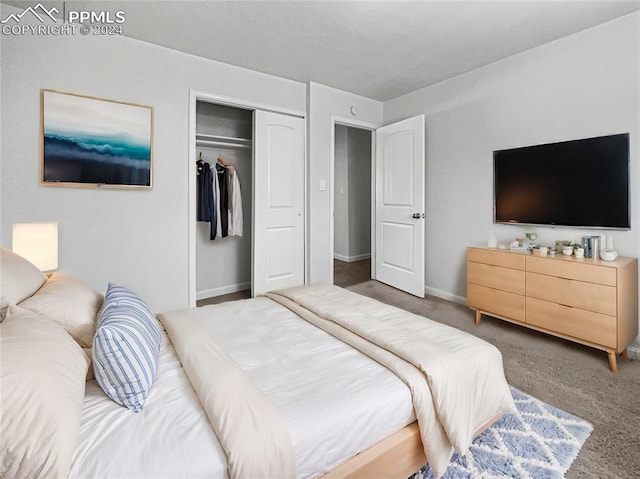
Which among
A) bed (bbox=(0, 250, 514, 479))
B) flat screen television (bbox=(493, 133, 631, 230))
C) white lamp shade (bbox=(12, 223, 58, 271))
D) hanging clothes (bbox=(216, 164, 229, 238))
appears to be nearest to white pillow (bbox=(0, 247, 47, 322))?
bed (bbox=(0, 250, 514, 479))

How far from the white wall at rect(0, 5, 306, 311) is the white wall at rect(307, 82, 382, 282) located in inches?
30.5

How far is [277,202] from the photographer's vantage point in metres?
3.83

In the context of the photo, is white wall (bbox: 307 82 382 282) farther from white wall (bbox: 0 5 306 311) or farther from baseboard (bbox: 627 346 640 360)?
baseboard (bbox: 627 346 640 360)

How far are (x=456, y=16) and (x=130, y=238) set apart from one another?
3.14 m

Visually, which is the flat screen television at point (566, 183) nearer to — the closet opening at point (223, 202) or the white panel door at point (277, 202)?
the white panel door at point (277, 202)

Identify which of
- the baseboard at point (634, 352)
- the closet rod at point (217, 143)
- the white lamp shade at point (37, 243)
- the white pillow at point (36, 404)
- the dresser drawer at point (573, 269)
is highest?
the closet rod at point (217, 143)

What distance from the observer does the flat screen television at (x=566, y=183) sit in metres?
2.53

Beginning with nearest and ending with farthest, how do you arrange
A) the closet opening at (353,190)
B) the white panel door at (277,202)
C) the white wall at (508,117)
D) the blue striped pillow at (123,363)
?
the blue striped pillow at (123,363), the white wall at (508,117), the white panel door at (277,202), the closet opening at (353,190)

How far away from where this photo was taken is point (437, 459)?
125 centimetres

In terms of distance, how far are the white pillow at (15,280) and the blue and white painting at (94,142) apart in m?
1.41

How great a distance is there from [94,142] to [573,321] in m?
3.89

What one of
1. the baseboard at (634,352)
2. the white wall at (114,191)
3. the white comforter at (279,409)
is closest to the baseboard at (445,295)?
the baseboard at (634,352)

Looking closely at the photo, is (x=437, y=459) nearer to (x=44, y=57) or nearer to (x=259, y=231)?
(x=259, y=231)

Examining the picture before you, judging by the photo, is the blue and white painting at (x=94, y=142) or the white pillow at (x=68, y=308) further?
the blue and white painting at (x=94, y=142)
